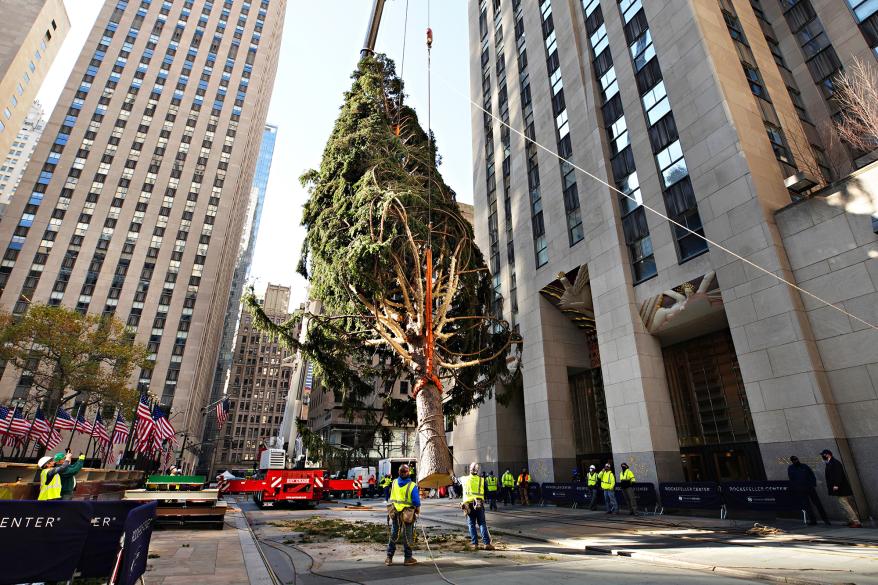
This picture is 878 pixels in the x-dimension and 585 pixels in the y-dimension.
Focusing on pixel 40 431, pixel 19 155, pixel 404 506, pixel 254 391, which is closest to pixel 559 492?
pixel 404 506

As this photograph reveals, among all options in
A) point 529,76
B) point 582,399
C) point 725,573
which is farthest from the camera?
point 529,76

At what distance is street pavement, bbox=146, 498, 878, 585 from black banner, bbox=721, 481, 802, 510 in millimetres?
581

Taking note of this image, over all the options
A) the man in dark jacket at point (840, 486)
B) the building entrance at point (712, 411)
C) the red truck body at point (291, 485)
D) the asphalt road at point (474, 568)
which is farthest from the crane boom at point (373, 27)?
the man in dark jacket at point (840, 486)

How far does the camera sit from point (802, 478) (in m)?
12.9

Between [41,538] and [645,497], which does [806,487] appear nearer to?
[645,497]

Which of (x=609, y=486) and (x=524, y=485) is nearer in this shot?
(x=609, y=486)

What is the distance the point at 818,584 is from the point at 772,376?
41.4 feet

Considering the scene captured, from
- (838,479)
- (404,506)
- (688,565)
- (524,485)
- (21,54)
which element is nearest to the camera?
(688,565)

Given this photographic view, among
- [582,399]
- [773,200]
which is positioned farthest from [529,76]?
[582,399]

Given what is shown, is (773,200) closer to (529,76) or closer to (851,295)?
(851,295)

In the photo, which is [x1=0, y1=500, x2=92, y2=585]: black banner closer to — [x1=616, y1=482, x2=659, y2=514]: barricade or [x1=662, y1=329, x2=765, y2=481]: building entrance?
[x1=616, y1=482, x2=659, y2=514]: barricade

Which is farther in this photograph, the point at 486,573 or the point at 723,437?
the point at 723,437

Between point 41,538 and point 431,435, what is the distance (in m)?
10.00

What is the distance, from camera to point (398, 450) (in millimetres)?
60125
